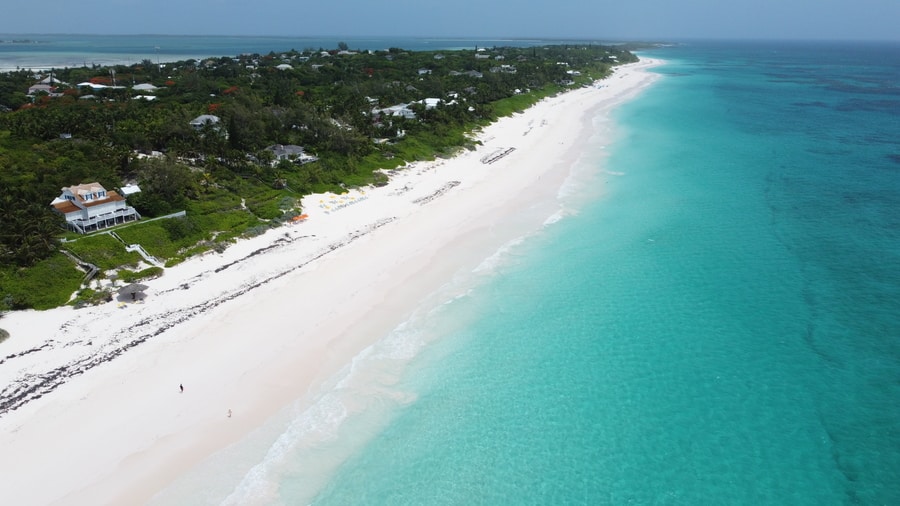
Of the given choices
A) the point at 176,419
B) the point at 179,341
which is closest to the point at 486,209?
the point at 179,341

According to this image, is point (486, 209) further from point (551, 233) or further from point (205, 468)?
point (205, 468)

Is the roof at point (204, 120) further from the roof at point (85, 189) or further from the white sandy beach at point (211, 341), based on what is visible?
the roof at point (85, 189)

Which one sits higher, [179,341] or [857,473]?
[179,341]

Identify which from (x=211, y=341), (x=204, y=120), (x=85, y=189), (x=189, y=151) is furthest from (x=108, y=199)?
(x=204, y=120)

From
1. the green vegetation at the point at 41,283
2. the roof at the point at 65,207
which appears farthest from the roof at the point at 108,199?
the green vegetation at the point at 41,283

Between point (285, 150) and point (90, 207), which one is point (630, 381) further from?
point (285, 150)

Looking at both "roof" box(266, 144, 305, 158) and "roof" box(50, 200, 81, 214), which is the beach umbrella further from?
"roof" box(266, 144, 305, 158)
